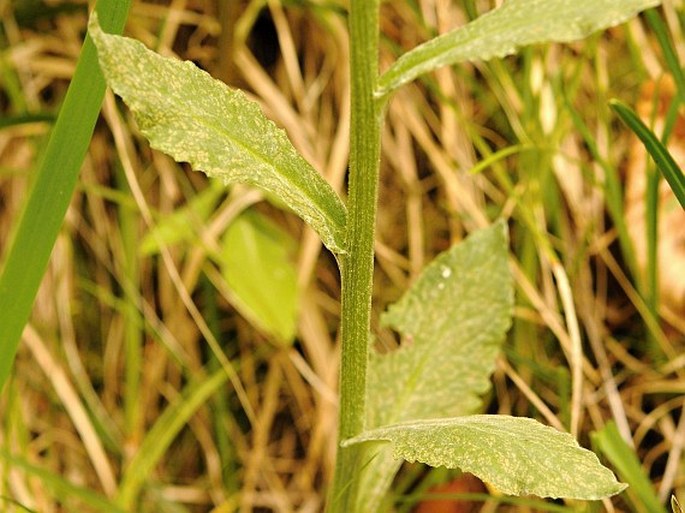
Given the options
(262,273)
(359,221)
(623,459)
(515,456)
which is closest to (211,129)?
(359,221)

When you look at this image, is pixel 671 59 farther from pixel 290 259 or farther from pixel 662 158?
pixel 290 259

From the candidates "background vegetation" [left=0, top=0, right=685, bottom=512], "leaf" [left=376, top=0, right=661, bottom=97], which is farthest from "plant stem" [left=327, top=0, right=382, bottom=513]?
"background vegetation" [left=0, top=0, right=685, bottom=512]

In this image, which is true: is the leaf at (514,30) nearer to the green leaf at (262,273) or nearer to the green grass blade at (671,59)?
the green grass blade at (671,59)

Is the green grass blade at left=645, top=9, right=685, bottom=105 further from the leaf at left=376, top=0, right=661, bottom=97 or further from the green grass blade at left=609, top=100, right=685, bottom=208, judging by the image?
the leaf at left=376, top=0, right=661, bottom=97

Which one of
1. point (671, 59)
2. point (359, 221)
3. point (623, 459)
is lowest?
point (623, 459)

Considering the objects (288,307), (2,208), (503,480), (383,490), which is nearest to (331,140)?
(288,307)

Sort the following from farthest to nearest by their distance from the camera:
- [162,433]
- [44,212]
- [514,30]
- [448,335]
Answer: [162,433] → [448,335] → [44,212] → [514,30]

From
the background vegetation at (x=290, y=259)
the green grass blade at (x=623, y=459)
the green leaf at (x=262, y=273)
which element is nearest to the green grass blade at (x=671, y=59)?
the background vegetation at (x=290, y=259)
